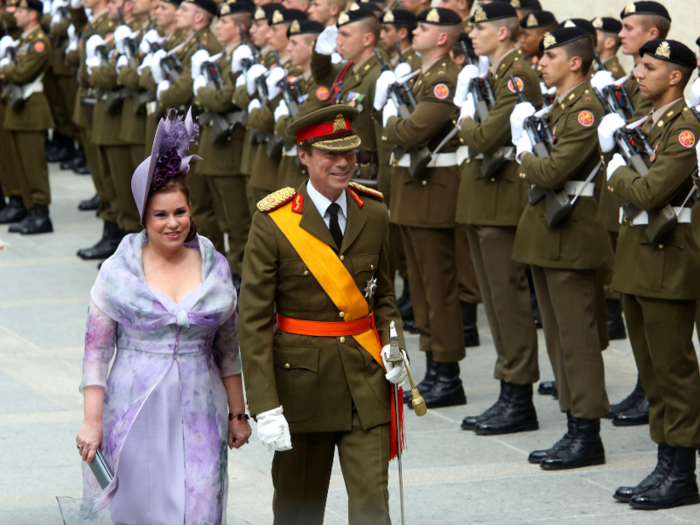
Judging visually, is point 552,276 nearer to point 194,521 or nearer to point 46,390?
point 194,521

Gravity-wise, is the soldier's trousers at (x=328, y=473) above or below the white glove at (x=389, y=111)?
below

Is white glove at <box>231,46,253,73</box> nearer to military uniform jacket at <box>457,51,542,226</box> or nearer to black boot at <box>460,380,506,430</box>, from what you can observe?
military uniform jacket at <box>457,51,542,226</box>

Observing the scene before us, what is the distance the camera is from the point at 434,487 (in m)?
5.36

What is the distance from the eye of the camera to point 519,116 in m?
5.75

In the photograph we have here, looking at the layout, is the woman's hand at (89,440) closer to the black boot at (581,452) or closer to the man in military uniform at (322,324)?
the man in military uniform at (322,324)

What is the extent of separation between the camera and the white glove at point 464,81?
628 centimetres

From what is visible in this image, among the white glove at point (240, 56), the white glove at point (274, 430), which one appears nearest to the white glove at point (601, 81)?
the white glove at point (274, 430)

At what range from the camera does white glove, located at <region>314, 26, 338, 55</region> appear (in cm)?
766

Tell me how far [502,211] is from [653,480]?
178cm

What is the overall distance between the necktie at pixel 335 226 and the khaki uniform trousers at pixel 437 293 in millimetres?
2852

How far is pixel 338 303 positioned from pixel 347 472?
581mm

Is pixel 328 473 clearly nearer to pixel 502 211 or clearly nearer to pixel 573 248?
pixel 573 248

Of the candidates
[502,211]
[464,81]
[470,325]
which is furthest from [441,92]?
[470,325]

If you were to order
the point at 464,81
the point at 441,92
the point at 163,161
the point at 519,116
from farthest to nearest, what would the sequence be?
1. the point at 441,92
2. the point at 464,81
3. the point at 519,116
4. the point at 163,161
